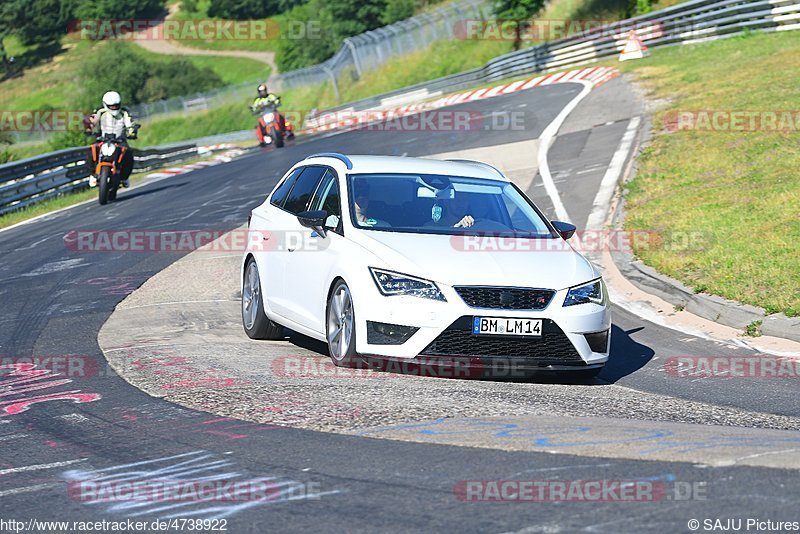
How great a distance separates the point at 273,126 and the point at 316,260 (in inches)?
949

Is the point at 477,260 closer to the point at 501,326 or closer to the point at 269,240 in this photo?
the point at 501,326

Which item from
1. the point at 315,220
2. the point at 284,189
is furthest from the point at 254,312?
the point at 315,220

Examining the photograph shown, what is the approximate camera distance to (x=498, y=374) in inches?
336

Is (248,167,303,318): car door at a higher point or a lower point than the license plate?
higher

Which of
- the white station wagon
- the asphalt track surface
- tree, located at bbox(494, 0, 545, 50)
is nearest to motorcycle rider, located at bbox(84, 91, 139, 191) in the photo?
the asphalt track surface

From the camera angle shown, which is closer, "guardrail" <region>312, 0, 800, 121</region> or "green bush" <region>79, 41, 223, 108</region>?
"guardrail" <region>312, 0, 800, 121</region>

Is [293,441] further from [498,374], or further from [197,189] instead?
[197,189]

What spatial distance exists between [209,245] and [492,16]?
4329 centimetres

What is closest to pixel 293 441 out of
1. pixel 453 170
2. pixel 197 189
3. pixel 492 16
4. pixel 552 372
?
pixel 552 372

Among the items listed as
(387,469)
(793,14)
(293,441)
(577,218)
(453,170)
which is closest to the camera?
(387,469)

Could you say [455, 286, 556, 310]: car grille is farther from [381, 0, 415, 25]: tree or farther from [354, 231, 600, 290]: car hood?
[381, 0, 415, 25]: tree

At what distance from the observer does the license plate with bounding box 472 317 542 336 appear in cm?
835

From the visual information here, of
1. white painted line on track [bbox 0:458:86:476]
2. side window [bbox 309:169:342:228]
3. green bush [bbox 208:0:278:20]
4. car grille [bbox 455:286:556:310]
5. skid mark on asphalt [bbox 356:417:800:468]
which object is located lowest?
skid mark on asphalt [bbox 356:417:800:468]

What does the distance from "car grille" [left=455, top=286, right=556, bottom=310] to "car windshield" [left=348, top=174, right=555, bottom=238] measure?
1.02m
